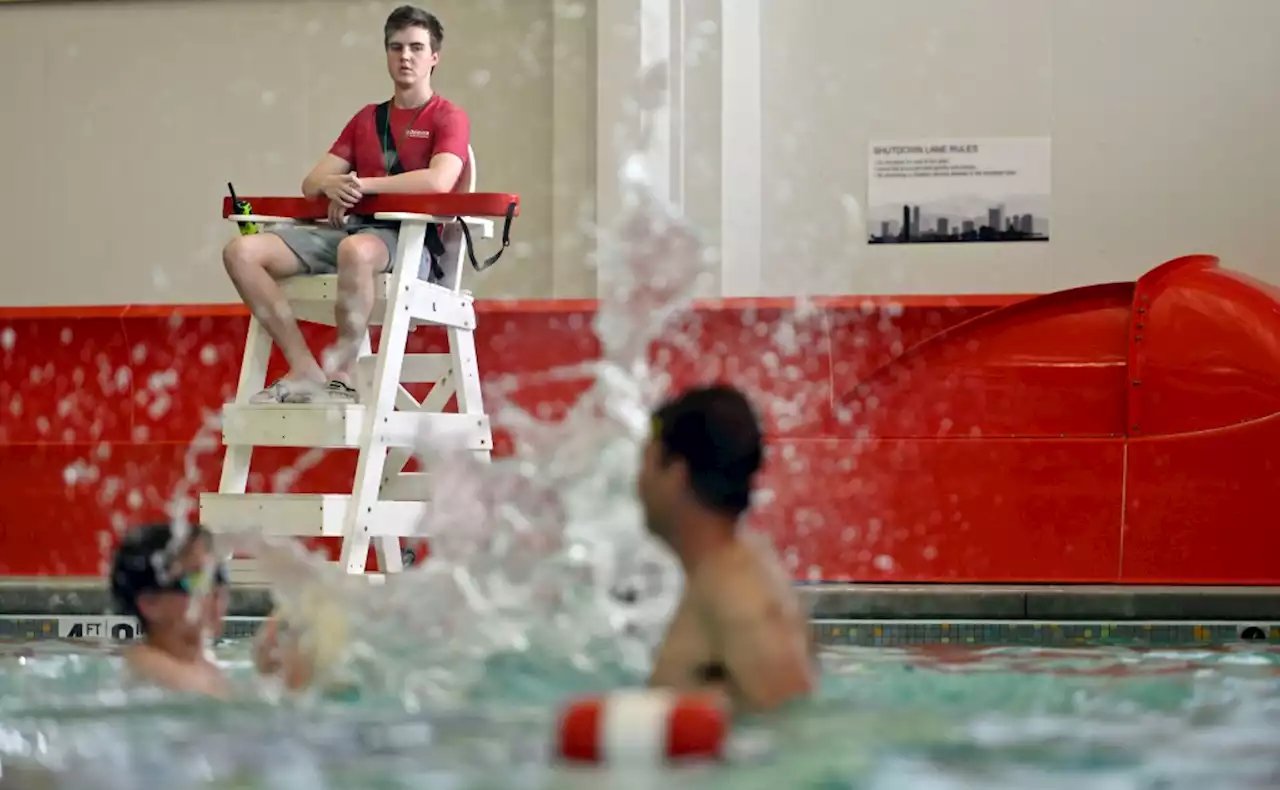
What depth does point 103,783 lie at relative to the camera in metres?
A: 2.23

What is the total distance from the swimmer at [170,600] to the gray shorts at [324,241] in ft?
6.15

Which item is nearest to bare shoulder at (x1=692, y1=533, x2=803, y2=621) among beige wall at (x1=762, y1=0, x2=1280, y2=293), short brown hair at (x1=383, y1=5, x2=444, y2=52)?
short brown hair at (x1=383, y1=5, x2=444, y2=52)

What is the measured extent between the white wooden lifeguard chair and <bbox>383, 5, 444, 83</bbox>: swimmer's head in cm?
39

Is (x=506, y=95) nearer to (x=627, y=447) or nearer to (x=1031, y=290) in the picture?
(x=1031, y=290)

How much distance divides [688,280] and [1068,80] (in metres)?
3.42

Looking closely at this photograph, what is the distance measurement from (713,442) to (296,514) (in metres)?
2.47

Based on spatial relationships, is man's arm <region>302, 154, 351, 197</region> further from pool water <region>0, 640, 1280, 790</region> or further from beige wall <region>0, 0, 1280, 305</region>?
beige wall <region>0, 0, 1280, 305</region>

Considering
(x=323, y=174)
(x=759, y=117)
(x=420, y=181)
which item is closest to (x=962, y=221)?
(x=759, y=117)

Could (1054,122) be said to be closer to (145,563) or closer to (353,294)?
(353,294)

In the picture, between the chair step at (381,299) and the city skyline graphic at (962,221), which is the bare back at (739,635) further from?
the city skyline graphic at (962,221)

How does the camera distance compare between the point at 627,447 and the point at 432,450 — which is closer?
the point at 627,447

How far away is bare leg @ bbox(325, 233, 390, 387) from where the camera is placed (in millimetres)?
4719

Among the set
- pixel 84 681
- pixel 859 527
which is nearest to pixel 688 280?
pixel 859 527

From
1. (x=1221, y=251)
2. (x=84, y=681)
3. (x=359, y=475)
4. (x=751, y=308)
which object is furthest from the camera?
(x=1221, y=251)
